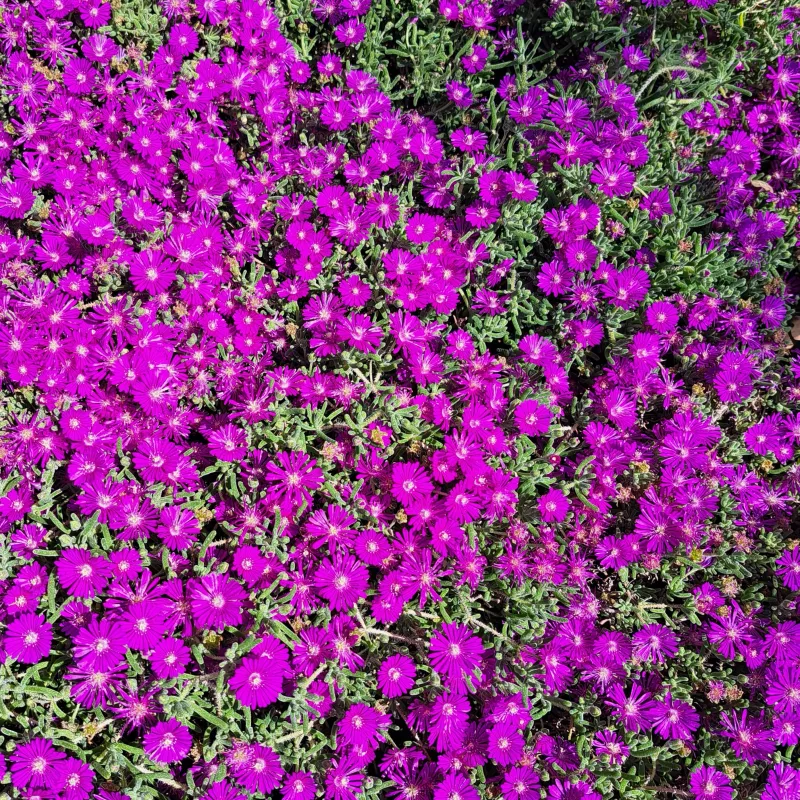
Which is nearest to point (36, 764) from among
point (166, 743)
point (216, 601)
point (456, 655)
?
point (166, 743)

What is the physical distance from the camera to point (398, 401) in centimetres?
252

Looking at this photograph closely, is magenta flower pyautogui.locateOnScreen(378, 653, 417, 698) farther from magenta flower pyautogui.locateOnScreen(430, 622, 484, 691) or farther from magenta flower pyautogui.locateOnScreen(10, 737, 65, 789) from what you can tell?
magenta flower pyautogui.locateOnScreen(10, 737, 65, 789)

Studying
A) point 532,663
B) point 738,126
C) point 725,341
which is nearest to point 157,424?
point 532,663

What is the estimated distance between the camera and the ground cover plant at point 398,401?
7.47 feet

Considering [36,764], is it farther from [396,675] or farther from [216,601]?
[396,675]

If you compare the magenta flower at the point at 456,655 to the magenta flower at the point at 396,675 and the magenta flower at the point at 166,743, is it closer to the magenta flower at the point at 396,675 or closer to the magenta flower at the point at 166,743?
the magenta flower at the point at 396,675

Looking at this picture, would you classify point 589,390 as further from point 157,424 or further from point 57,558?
point 57,558

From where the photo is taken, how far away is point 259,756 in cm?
219

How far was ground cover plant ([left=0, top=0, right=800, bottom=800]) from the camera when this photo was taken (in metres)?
2.28

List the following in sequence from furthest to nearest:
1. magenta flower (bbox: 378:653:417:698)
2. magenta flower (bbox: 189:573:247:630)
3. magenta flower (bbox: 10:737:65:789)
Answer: magenta flower (bbox: 378:653:417:698) < magenta flower (bbox: 189:573:247:630) < magenta flower (bbox: 10:737:65:789)

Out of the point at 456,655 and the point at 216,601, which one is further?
the point at 456,655

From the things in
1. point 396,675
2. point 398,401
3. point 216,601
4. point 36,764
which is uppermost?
point 398,401

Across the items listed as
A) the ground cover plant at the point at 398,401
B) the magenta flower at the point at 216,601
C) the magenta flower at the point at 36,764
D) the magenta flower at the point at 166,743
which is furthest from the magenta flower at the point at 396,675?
the magenta flower at the point at 36,764

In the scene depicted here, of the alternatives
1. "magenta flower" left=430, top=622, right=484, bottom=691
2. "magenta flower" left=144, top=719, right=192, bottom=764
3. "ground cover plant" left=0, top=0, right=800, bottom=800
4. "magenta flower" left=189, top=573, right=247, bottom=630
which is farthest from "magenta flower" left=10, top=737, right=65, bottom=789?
"magenta flower" left=430, top=622, right=484, bottom=691
